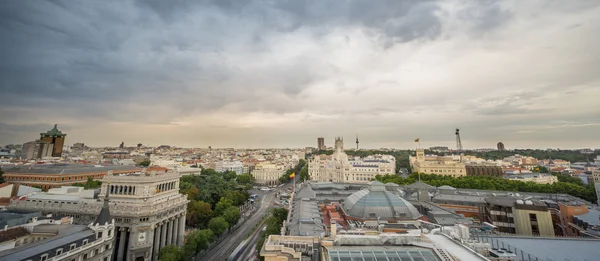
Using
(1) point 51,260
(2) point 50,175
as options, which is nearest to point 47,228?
(1) point 51,260

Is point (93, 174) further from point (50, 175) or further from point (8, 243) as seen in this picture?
point (8, 243)

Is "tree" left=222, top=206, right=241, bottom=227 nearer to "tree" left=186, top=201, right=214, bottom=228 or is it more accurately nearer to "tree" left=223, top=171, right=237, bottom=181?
"tree" left=186, top=201, right=214, bottom=228

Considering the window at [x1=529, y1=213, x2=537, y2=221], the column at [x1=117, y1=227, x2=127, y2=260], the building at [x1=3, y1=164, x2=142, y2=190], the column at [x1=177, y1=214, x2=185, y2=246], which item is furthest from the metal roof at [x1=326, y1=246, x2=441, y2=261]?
the building at [x1=3, y1=164, x2=142, y2=190]

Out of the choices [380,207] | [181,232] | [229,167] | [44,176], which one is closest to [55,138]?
[44,176]

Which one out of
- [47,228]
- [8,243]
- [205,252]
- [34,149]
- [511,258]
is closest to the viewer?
[511,258]

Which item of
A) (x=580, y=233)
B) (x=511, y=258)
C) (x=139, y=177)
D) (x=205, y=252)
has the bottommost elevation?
(x=205, y=252)

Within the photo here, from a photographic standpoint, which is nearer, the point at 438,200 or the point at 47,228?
the point at 47,228

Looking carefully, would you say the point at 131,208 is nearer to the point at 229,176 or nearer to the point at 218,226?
the point at 218,226
